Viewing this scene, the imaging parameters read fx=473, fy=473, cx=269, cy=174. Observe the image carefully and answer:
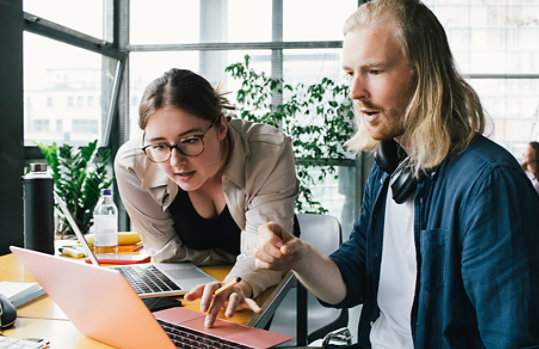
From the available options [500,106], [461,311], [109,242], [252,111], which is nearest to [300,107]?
[252,111]

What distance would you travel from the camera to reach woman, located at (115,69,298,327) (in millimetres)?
1409

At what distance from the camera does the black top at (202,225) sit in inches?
64.1

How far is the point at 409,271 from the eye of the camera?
3.95ft

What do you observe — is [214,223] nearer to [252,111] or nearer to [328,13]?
[252,111]

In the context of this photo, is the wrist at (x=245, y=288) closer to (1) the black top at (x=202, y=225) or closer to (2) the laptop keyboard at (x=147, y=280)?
(2) the laptop keyboard at (x=147, y=280)

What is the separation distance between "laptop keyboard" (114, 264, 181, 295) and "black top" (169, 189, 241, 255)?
177 mm

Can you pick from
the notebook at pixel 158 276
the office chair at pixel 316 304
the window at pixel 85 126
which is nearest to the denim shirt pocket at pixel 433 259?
the notebook at pixel 158 276

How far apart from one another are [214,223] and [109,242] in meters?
0.46

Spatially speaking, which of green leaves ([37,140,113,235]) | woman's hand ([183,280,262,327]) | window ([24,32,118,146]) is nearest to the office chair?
woman's hand ([183,280,262,327])

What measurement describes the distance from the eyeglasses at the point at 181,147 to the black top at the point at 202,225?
0.22m

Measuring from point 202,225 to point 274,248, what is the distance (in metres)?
0.65

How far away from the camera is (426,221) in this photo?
1136 millimetres

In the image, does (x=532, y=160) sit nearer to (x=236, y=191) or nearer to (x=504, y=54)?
(x=504, y=54)

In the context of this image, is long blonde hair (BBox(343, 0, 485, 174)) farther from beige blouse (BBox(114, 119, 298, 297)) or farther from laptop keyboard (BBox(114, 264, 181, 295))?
laptop keyboard (BBox(114, 264, 181, 295))
